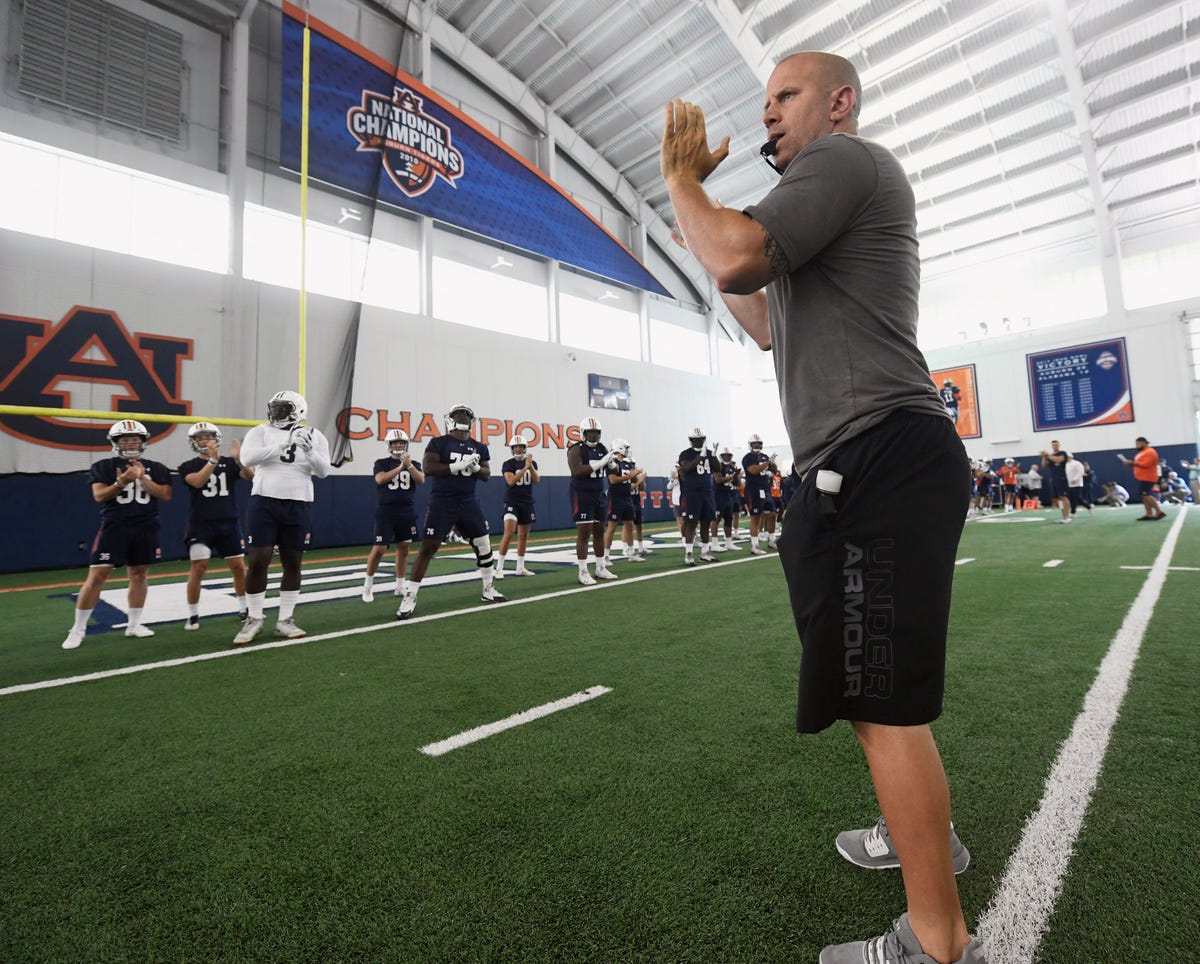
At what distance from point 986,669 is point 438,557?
9.25m

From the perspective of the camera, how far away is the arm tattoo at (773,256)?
1.14 meters

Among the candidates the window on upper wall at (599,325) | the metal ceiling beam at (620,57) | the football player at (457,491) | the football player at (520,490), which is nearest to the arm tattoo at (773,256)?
the football player at (457,491)

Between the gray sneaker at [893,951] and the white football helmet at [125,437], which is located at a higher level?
A: the white football helmet at [125,437]

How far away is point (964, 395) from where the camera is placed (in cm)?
2567

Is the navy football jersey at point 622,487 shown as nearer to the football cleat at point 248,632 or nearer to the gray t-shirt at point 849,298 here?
the football cleat at point 248,632

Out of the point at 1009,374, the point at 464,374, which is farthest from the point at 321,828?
the point at 1009,374

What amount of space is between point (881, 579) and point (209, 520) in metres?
5.93

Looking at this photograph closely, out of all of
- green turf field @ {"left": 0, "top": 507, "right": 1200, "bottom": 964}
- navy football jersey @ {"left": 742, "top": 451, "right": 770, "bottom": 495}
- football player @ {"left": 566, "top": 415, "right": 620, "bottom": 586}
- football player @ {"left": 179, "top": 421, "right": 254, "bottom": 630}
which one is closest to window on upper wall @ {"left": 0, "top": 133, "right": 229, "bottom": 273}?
football player @ {"left": 179, "top": 421, "right": 254, "bottom": 630}

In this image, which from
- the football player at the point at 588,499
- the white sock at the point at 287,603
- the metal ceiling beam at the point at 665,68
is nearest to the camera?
the white sock at the point at 287,603

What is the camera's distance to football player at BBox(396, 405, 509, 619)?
576 cm

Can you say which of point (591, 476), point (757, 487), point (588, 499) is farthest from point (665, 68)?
point (588, 499)

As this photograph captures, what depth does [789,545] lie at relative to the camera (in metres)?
1.27

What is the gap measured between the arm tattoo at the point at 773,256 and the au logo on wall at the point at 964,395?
2816 cm

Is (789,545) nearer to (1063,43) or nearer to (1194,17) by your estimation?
(1063,43)
